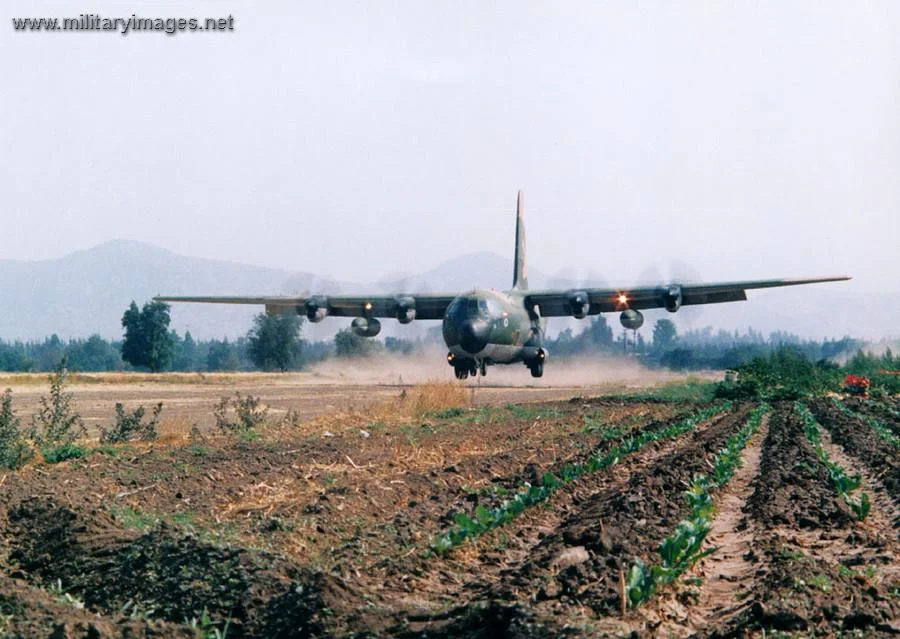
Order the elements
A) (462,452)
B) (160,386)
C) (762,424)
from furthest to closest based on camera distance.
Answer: (160,386), (762,424), (462,452)

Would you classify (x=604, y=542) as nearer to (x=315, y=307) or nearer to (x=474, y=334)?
(x=474, y=334)

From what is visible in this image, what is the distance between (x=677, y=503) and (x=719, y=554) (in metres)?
2.02

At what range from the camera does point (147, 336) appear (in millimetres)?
98250

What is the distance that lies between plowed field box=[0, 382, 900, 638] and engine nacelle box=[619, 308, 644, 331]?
21.8 metres

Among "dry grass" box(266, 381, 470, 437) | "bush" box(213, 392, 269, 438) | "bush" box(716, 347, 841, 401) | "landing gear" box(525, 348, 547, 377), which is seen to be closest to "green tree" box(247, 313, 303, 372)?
"bush" box(716, 347, 841, 401)

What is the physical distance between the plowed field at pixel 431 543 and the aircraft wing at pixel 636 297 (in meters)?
21.3

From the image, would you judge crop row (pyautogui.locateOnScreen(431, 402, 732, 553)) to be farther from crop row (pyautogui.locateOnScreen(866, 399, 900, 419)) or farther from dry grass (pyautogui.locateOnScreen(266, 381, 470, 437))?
crop row (pyautogui.locateOnScreen(866, 399, 900, 419))

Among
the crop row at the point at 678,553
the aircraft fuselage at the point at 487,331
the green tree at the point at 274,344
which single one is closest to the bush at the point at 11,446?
the crop row at the point at 678,553

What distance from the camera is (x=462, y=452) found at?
20875 mm

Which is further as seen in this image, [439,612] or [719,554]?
[719,554]

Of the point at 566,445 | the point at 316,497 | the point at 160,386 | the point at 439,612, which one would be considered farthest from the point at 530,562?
the point at 160,386

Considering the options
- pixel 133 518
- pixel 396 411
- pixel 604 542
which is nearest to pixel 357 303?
pixel 396 411

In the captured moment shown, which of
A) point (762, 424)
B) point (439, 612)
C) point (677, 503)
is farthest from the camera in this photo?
point (762, 424)

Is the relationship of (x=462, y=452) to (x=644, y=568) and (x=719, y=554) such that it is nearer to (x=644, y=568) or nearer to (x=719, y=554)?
(x=719, y=554)
